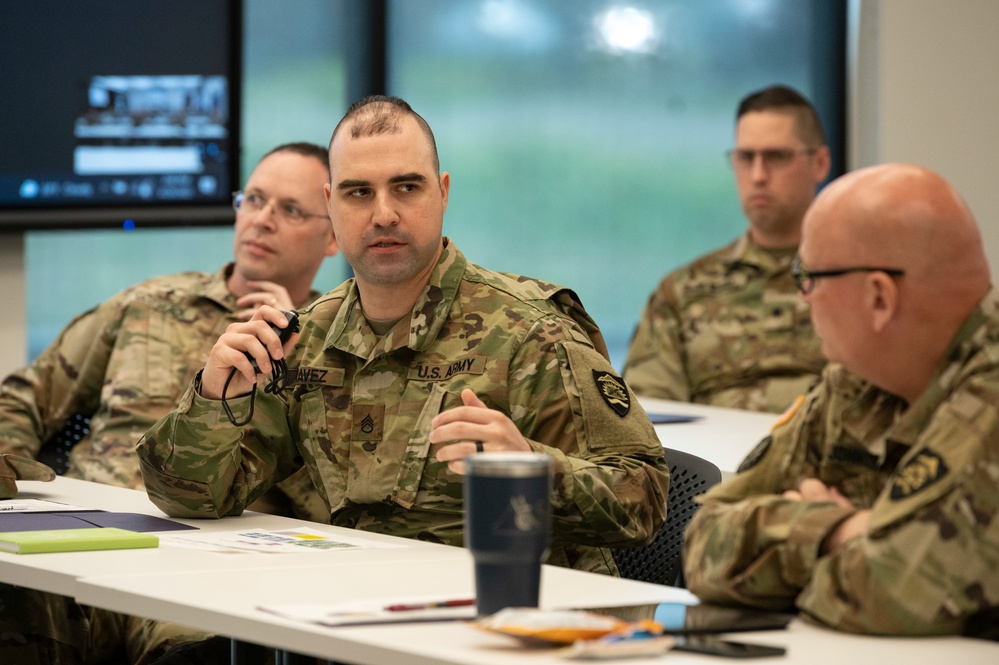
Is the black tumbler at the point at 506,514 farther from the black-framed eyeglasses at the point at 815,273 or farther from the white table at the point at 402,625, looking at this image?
the black-framed eyeglasses at the point at 815,273

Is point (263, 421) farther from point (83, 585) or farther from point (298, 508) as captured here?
point (83, 585)

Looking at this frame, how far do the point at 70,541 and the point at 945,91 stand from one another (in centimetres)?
490

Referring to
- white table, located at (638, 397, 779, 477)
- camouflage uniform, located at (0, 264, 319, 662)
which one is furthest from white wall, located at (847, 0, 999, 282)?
camouflage uniform, located at (0, 264, 319, 662)

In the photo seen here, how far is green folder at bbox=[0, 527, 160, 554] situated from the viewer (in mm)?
2084

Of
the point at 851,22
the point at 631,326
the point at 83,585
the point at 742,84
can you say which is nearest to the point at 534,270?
the point at 631,326

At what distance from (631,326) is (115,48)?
2607mm

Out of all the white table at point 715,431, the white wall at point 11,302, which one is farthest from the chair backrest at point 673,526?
the white wall at point 11,302

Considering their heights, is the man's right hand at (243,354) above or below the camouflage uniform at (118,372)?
above

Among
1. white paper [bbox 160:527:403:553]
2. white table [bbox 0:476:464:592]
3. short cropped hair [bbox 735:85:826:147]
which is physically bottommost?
white paper [bbox 160:527:403:553]

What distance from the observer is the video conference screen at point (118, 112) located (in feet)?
14.4

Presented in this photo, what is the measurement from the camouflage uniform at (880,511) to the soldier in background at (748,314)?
2.54 meters

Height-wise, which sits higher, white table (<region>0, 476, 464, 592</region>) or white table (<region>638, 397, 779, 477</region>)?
white table (<region>0, 476, 464, 592</region>)

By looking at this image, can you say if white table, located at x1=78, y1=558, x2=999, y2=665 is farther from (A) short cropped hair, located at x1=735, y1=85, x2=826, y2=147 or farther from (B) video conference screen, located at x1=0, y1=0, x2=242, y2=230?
(A) short cropped hair, located at x1=735, y1=85, x2=826, y2=147

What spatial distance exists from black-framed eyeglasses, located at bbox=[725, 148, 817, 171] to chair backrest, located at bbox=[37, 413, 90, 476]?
7.73ft
